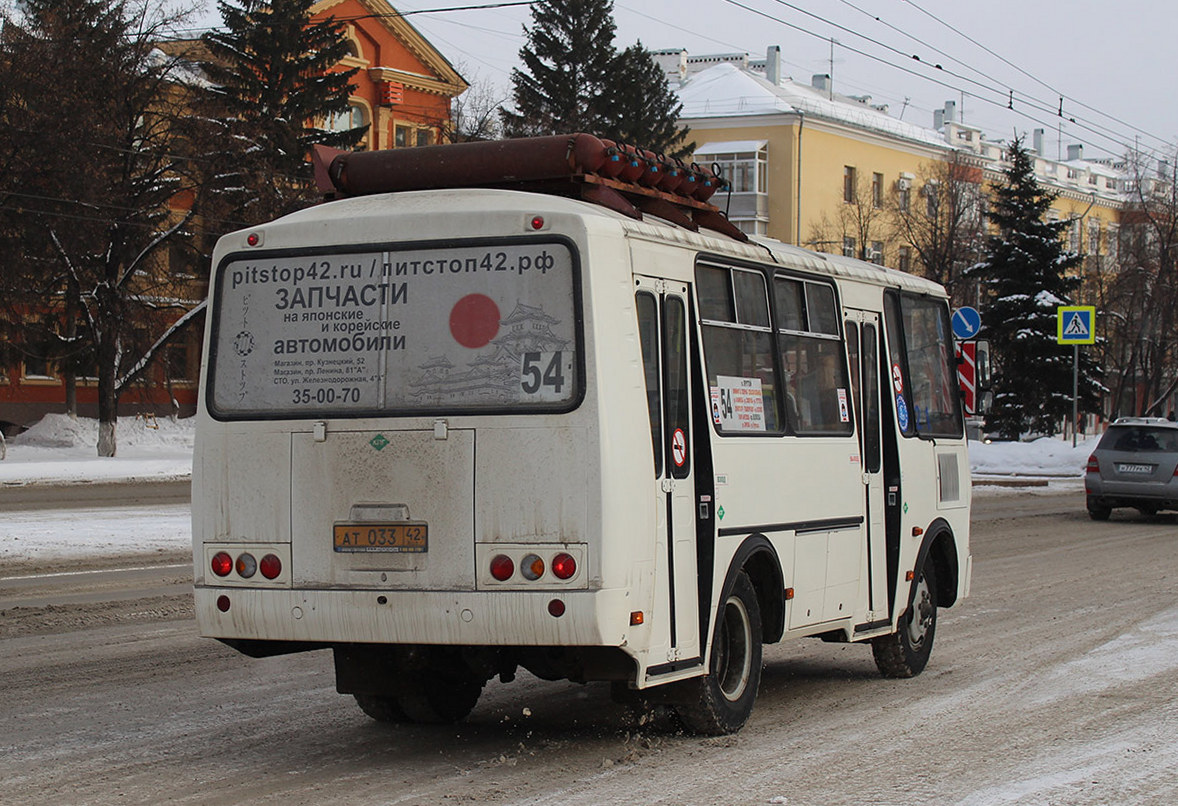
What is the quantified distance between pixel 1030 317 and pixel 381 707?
51.3 metres

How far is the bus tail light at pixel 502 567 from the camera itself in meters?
7.12

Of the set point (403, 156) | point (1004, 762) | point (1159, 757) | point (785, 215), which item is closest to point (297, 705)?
point (403, 156)

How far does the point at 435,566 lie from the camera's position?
23.7ft

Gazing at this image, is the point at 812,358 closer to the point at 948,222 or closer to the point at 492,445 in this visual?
the point at 492,445

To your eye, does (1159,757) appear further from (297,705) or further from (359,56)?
(359,56)

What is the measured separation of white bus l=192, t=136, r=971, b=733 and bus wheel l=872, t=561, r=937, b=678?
1.74 meters

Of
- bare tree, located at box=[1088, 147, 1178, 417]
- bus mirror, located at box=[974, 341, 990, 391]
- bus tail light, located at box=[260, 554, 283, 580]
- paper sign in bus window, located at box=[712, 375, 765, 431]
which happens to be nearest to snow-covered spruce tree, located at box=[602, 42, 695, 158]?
bare tree, located at box=[1088, 147, 1178, 417]

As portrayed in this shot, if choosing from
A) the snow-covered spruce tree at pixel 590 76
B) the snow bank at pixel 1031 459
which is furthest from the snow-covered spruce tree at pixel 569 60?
the snow bank at pixel 1031 459

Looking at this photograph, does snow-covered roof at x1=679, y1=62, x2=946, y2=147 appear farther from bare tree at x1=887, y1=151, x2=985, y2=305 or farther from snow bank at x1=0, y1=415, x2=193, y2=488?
snow bank at x1=0, y1=415, x2=193, y2=488

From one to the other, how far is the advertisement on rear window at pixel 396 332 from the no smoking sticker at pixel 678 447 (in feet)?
2.47

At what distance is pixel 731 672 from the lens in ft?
27.6

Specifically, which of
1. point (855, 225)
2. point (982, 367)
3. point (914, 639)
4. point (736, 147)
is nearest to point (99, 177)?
point (982, 367)

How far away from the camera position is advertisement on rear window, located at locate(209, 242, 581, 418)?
728cm

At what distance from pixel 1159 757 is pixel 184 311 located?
146ft
